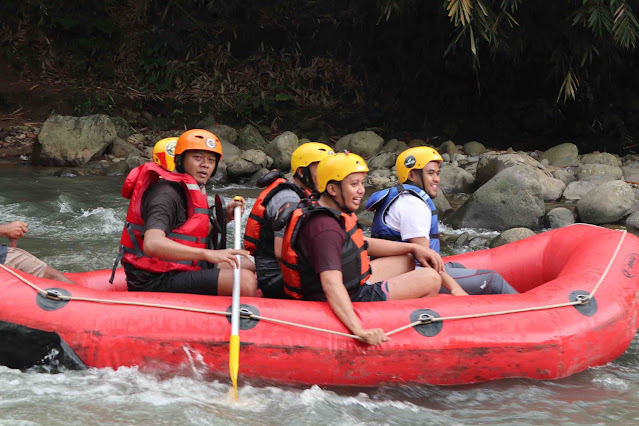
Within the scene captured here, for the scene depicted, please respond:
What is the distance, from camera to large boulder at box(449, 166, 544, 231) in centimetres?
722

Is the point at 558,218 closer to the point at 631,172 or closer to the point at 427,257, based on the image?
the point at 631,172

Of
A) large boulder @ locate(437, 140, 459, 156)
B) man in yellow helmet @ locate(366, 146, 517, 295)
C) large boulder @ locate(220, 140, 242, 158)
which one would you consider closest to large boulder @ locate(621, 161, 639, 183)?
large boulder @ locate(437, 140, 459, 156)

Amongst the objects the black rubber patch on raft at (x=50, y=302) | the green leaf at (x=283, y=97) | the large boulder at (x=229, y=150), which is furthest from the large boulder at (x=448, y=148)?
the black rubber patch on raft at (x=50, y=302)

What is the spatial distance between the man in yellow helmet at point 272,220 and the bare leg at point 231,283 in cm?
8

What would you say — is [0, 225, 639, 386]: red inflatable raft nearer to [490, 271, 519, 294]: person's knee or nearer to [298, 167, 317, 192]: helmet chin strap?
[490, 271, 519, 294]: person's knee

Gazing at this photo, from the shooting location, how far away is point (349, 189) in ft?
10.7

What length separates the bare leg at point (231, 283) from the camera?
143 inches

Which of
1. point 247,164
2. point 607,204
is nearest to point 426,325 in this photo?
point 607,204

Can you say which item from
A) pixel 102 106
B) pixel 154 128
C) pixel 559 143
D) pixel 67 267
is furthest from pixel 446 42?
pixel 67 267

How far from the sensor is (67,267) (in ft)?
19.7

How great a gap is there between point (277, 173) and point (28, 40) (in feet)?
36.3

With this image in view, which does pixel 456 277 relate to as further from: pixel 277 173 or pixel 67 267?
pixel 67 267

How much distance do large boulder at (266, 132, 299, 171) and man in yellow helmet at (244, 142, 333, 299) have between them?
651 cm

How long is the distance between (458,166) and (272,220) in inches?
263
